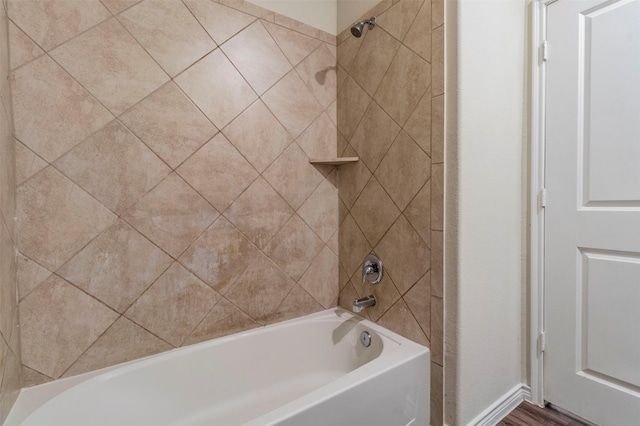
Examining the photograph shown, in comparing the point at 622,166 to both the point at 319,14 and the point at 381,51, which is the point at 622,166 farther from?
the point at 319,14

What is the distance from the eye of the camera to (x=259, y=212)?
64.1 inches

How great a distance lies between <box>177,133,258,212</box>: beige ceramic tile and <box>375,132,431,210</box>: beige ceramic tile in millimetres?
705

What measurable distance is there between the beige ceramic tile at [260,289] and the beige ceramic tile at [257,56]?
3.05ft

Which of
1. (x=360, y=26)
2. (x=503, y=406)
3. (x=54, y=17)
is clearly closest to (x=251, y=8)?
(x=360, y=26)

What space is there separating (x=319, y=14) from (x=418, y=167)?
3.77 ft

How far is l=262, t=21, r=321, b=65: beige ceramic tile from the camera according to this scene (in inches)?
65.4

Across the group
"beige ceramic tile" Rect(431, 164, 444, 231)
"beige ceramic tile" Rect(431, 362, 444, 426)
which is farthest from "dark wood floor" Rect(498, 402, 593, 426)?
"beige ceramic tile" Rect(431, 164, 444, 231)

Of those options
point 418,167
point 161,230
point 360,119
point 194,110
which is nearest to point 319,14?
point 360,119

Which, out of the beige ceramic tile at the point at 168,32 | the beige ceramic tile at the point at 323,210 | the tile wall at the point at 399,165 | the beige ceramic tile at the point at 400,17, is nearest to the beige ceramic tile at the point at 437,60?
the tile wall at the point at 399,165

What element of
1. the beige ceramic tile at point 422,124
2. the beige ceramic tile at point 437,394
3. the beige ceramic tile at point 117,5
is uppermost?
the beige ceramic tile at point 117,5

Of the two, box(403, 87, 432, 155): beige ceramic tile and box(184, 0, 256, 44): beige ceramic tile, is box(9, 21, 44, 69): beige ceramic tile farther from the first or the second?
box(403, 87, 432, 155): beige ceramic tile

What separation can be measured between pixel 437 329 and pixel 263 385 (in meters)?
0.90

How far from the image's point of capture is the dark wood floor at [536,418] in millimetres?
1382

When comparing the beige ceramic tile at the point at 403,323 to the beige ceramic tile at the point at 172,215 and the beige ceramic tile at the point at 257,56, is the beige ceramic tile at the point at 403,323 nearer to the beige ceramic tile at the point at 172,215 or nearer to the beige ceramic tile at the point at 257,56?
the beige ceramic tile at the point at 172,215
